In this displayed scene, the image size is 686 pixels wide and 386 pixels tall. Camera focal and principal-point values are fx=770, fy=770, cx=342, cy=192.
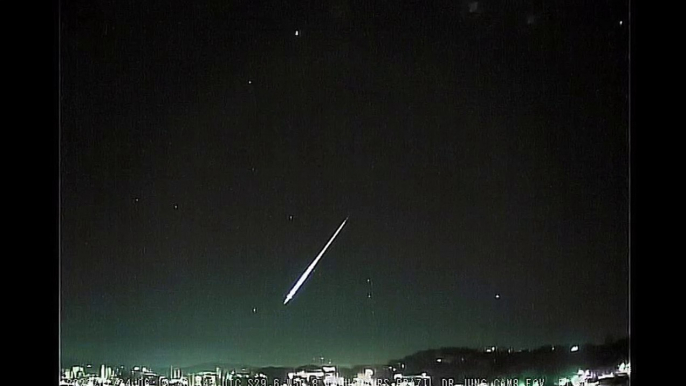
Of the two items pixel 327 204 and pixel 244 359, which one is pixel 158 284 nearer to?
pixel 244 359

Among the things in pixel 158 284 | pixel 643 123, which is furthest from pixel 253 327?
pixel 643 123

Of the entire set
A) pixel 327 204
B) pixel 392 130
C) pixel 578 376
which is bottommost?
pixel 578 376

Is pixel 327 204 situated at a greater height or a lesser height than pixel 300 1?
lesser

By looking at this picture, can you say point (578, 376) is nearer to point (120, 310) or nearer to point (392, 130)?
point (392, 130)

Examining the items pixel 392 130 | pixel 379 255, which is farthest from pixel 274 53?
pixel 379 255

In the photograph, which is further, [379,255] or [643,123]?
[379,255]

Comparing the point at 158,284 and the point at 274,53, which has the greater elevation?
the point at 274,53

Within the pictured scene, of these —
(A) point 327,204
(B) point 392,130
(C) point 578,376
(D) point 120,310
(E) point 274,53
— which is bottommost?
(C) point 578,376

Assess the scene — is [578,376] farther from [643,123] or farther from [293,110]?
[293,110]
